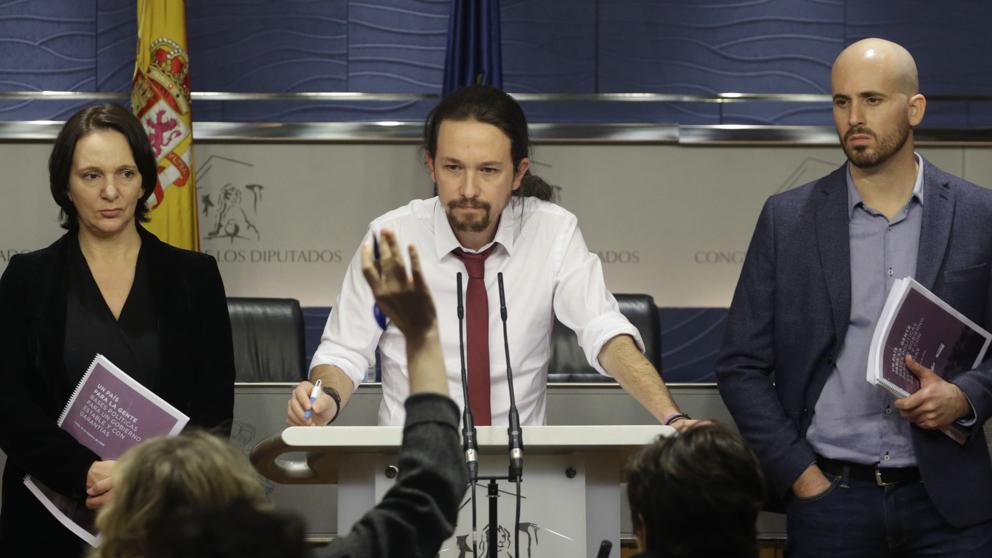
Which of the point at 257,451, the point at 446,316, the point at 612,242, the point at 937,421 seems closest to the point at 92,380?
the point at 257,451

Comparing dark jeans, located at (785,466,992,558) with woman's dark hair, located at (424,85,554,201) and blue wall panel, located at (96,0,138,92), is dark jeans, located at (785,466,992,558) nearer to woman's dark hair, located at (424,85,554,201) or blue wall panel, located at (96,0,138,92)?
woman's dark hair, located at (424,85,554,201)

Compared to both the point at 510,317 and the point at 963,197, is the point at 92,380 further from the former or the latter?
the point at 963,197

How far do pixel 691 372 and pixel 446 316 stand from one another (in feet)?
13.6

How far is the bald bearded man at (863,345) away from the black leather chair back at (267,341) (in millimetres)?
2009

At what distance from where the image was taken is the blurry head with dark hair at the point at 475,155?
274 cm

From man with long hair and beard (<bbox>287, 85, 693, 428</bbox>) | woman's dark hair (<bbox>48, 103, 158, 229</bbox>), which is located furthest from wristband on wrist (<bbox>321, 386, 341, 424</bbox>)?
woman's dark hair (<bbox>48, 103, 158, 229</bbox>)

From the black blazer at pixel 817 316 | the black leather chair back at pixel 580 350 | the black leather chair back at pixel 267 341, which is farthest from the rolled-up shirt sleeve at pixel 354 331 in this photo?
the black leather chair back at pixel 580 350

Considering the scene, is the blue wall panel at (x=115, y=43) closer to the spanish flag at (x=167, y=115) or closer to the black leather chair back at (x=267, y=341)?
the spanish flag at (x=167, y=115)

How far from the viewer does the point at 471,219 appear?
275 centimetres

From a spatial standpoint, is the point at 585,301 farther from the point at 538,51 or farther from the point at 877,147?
the point at 538,51

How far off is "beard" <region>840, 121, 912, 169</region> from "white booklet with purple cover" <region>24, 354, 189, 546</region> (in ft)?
5.09

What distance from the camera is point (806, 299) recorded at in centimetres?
279

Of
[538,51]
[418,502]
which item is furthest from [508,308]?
[538,51]

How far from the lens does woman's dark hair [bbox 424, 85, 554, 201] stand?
2805 millimetres
